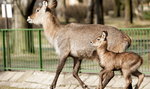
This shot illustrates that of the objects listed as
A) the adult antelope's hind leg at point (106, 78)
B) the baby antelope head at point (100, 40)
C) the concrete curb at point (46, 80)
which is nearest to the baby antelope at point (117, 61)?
the baby antelope head at point (100, 40)

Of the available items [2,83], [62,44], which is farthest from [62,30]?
[2,83]

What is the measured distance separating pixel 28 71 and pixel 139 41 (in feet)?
12.5

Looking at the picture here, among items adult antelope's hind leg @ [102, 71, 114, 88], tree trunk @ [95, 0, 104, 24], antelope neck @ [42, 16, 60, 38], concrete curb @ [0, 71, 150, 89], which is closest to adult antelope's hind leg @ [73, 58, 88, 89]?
concrete curb @ [0, 71, 150, 89]

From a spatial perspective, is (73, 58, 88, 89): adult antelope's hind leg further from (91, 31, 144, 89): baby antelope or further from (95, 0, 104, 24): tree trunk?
(95, 0, 104, 24): tree trunk

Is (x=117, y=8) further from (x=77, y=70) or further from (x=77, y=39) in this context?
(x=77, y=39)

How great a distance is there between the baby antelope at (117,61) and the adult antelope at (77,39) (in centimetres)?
35

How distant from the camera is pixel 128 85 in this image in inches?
437

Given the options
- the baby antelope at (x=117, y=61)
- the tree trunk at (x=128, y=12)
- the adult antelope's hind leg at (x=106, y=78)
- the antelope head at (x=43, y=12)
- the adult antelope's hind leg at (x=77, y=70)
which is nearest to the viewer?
the baby antelope at (x=117, y=61)

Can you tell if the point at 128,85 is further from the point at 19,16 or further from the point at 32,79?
the point at 19,16

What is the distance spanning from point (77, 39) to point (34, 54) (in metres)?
3.87

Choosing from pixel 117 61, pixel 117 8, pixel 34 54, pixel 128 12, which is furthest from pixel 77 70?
pixel 117 8

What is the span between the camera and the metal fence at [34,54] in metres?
14.0

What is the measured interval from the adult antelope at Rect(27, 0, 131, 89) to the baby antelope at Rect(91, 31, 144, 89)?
1.16ft

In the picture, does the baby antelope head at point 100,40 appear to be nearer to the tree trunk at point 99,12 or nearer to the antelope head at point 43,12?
the antelope head at point 43,12
